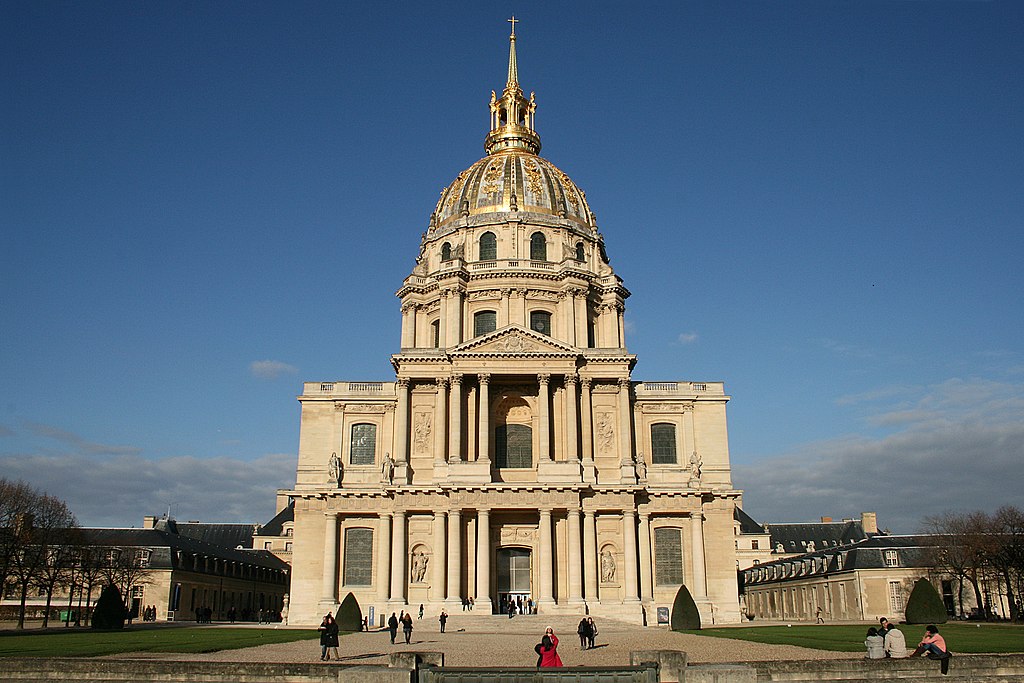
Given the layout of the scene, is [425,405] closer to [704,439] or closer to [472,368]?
[472,368]

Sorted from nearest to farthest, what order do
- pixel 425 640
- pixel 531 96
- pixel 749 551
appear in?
pixel 425 640, pixel 531 96, pixel 749 551

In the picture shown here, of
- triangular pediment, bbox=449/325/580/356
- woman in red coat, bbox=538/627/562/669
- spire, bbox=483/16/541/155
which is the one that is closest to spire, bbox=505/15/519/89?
spire, bbox=483/16/541/155

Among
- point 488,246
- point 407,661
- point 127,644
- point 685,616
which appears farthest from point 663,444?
point 407,661

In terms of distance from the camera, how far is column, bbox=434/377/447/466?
52594 mm

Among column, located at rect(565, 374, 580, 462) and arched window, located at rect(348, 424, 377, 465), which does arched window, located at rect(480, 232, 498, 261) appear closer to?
column, located at rect(565, 374, 580, 462)

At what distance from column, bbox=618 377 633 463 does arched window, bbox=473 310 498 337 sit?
11.2 m

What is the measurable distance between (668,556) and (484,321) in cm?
1989

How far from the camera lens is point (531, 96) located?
76.6 meters

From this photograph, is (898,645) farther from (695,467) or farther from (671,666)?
(695,467)

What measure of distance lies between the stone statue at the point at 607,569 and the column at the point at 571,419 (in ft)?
18.4

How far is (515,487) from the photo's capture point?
1978 inches

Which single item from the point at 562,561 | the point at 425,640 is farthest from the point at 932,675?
the point at 562,561

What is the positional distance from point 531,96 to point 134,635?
5342 cm

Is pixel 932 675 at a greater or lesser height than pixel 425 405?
lesser
